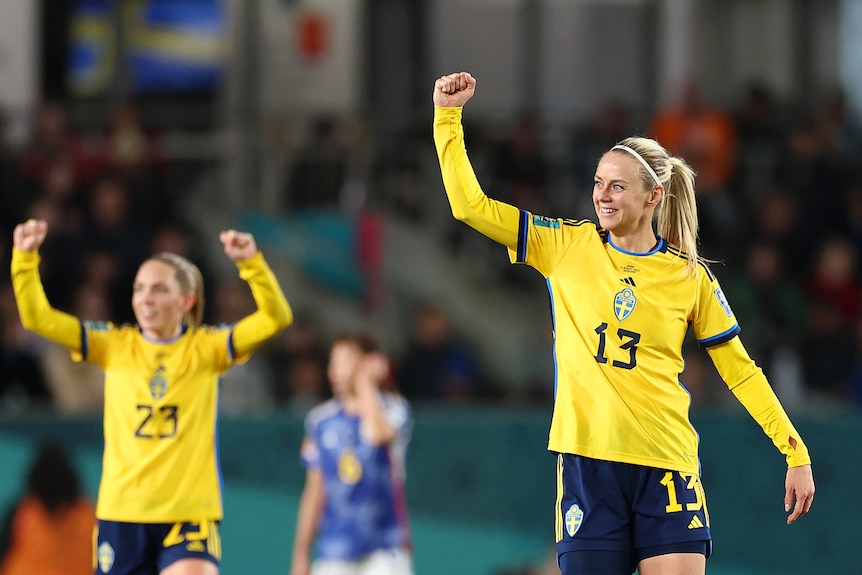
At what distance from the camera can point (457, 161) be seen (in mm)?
6180

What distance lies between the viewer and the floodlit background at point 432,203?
12.0 metres

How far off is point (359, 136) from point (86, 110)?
378 centimetres

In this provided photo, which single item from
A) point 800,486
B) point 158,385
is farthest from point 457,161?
A: point 158,385

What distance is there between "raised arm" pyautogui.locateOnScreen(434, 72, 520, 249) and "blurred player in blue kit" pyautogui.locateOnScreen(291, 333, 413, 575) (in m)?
4.00

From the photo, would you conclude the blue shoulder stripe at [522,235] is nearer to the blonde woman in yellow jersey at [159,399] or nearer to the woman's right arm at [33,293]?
the blonde woman in yellow jersey at [159,399]

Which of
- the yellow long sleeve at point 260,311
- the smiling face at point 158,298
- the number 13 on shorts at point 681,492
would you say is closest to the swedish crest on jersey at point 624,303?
the number 13 on shorts at point 681,492

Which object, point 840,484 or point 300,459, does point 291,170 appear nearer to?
point 300,459

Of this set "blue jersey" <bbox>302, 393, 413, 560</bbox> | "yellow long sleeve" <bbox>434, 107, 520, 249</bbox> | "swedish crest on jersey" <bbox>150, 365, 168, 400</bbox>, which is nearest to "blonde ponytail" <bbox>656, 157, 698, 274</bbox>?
"yellow long sleeve" <bbox>434, 107, 520, 249</bbox>

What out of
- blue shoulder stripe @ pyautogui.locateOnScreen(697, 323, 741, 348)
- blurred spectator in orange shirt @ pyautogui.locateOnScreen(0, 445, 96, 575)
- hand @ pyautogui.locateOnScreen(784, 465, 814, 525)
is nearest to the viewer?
hand @ pyautogui.locateOnScreen(784, 465, 814, 525)

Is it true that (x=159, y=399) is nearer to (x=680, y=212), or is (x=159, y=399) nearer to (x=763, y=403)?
(x=680, y=212)

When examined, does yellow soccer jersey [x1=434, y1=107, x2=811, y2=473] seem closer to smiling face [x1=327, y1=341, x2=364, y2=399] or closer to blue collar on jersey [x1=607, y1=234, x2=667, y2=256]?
blue collar on jersey [x1=607, y1=234, x2=667, y2=256]

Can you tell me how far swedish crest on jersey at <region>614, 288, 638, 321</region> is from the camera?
621 cm

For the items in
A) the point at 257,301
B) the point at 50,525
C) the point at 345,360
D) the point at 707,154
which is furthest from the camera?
the point at 707,154

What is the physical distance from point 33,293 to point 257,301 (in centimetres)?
104
